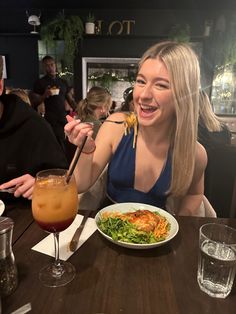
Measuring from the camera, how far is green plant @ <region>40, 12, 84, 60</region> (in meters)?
5.79

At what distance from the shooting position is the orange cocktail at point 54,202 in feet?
2.80

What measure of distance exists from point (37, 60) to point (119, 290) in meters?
6.51

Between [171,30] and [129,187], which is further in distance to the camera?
[171,30]

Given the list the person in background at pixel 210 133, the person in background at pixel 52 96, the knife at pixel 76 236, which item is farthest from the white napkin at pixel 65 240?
the person in background at pixel 52 96

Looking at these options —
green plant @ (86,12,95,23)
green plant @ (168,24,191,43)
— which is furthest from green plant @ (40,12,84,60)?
green plant @ (168,24,191,43)

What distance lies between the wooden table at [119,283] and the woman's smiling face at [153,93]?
2.22ft

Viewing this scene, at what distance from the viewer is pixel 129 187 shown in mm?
1712

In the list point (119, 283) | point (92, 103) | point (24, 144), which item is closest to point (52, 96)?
point (92, 103)

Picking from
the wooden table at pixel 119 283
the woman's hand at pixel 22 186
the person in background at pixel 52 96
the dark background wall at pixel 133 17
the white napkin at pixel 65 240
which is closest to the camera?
the wooden table at pixel 119 283

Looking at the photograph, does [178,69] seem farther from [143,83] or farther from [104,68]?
[104,68]

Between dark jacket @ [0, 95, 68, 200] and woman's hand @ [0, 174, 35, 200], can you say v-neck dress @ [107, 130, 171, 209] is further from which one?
woman's hand @ [0, 174, 35, 200]

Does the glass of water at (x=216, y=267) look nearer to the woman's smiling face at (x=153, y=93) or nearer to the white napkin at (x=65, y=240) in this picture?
the white napkin at (x=65, y=240)

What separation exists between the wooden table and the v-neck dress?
567 millimetres

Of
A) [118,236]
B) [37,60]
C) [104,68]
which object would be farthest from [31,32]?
[118,236]
